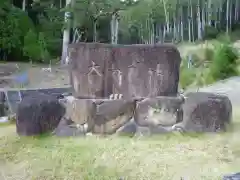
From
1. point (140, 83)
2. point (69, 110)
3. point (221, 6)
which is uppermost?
point (221, 6)

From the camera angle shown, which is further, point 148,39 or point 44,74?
→ point 148,39

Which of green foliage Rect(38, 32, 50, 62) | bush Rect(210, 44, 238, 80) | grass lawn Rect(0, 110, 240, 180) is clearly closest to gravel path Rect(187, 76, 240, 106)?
bush Rect(210, 44, 238, 80)

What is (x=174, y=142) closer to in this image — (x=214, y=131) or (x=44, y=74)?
(x=214, y=131)

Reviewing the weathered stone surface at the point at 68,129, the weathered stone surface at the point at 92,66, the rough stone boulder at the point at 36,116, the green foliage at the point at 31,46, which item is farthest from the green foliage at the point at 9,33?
the weathered stone surface at the point at 68,129

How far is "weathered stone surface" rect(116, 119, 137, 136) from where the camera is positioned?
5.06 metres

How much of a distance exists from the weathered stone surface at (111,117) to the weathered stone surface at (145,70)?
0.29 metres

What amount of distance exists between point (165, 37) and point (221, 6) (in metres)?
5.28

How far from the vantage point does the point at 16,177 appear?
3.66 m

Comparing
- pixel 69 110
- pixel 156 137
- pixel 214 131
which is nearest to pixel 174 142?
pixel 156 137

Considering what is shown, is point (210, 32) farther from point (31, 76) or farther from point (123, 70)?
point (123, 70)

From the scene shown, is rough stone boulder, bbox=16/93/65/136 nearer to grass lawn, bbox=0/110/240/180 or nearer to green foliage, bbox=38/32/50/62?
grass lawn, bbox=0/110/240/180

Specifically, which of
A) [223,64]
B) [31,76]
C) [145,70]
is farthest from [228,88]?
[31,76]

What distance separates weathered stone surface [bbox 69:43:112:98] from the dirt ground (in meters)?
8.22

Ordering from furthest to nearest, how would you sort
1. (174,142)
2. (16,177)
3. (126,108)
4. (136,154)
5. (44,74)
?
(44,74) < (126,108) < (174,142) < (136,154) < (16,177)
